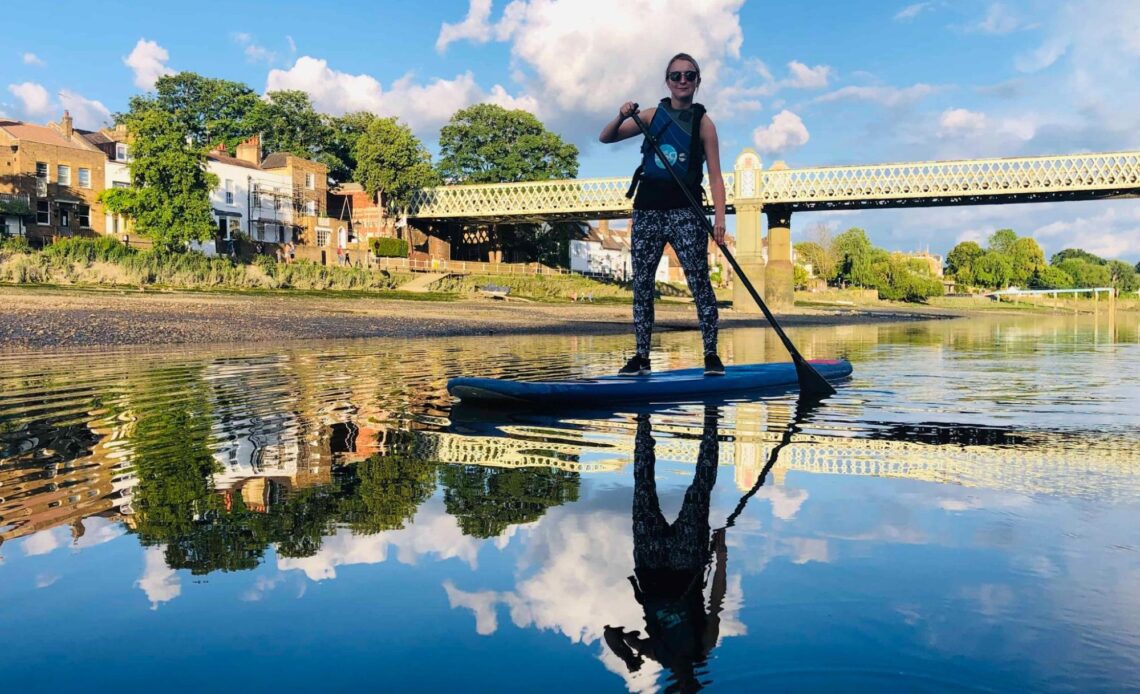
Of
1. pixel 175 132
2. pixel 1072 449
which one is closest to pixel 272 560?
pixel 1072 449

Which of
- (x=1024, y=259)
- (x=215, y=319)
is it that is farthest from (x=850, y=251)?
(x=215, y=319)

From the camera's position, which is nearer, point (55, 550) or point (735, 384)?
point (55, 550)

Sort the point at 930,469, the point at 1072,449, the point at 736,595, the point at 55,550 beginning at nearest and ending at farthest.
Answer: the point at 736,595, the point at 55,550, the point at 930,469, the point at 1072,449

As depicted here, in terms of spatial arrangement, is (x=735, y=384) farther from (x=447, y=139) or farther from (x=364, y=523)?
(x=447, y=139)

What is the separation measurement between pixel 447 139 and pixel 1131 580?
82687 millimetres

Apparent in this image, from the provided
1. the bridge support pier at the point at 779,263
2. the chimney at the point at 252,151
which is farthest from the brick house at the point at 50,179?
the bridge support pier at the point at 779,263

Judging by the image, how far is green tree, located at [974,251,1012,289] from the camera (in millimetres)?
127875

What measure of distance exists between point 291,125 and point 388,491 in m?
86.5

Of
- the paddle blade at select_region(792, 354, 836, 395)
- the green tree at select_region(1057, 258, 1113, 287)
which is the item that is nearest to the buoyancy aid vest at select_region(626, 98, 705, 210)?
the paddle blade at select_region(792, 354, 836, 395)

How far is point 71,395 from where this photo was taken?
26.4 ft

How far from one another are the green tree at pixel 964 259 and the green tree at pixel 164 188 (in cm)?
11276

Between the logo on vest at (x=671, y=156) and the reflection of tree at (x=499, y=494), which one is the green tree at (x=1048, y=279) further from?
the reflection of tree at (x=499, y=494)

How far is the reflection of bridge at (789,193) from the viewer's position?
58.1 metres

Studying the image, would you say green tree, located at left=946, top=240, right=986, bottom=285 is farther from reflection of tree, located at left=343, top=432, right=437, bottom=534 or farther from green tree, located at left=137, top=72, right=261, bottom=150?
reflection of tree, located at left=343, top=432, right=437, bottom=534
